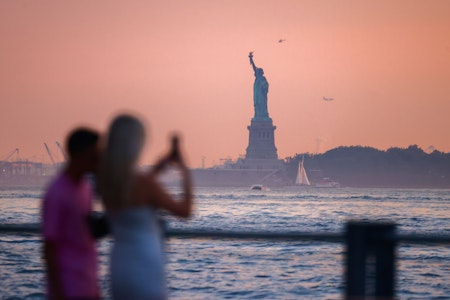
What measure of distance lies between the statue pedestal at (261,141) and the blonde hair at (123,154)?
181 metres

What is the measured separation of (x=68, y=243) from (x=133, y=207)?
0.36 meters

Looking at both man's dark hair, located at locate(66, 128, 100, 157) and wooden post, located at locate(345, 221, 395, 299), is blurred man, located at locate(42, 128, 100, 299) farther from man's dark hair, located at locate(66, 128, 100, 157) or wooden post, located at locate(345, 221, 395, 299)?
wooden post, located at locate(345, 221, 395, 299)

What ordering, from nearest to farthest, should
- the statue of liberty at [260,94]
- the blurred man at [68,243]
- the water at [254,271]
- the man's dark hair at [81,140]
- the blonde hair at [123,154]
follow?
the blonde hair at [123,154] → the blurred man at [68,243] → the man's dark hair at [81,140] → the water at [254,271] → the statue of liberty at [260,94]

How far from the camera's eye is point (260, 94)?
184m

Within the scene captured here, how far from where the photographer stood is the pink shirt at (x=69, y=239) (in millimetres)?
4309

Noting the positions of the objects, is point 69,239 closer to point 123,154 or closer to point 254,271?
point 123,154

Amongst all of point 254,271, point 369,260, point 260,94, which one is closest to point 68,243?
point 369,260

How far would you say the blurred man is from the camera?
4.30m

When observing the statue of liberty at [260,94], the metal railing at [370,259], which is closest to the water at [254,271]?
the metal railing at [370,259]

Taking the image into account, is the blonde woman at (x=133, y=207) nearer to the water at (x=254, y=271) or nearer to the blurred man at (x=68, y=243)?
the blurred man at (x=68, y=243)

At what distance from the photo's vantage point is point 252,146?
19025 centimetres

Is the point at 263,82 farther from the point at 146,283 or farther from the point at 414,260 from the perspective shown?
the point at 146,283

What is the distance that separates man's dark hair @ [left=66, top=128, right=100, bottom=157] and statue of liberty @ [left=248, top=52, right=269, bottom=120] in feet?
582

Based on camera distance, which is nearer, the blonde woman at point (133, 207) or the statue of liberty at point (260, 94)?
the blonde woman at point (133, 207)
